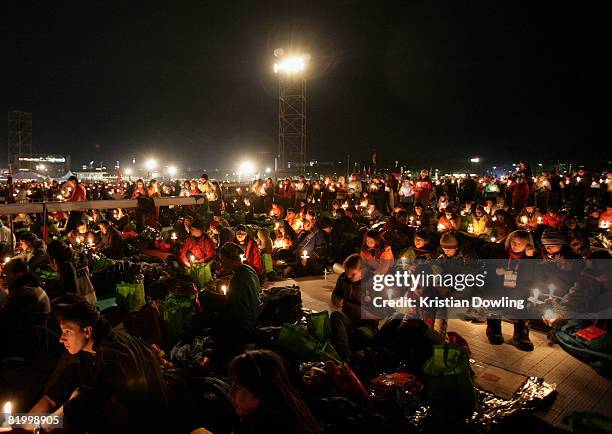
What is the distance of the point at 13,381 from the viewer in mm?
3355

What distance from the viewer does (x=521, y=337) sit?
4.82m

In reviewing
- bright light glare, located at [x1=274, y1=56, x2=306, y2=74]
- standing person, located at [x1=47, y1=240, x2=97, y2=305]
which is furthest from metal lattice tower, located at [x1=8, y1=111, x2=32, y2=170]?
standing person, located at [x1=47, y1=240, x2=97, y2=305]

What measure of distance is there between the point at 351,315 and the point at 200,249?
4019 millimetres

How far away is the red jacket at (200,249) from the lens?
7.59 m

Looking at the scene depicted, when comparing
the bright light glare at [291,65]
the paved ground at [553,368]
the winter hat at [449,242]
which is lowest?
the paved ground at [553,368]

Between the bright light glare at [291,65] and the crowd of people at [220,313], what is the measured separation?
11327mm

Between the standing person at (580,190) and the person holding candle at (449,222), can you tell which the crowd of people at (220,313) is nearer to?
the person holding candle at (449,222)

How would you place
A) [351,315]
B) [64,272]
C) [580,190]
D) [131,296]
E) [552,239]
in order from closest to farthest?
[351,315] < [64,272] < [552,239] < [131,296] < [580,190]

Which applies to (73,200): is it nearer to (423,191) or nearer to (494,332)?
(494,332)

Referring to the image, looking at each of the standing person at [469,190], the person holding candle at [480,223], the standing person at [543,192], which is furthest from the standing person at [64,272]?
the standing person at [469,190]

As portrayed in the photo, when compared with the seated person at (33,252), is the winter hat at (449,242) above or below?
above

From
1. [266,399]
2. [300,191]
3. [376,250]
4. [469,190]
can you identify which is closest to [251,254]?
[376,250]

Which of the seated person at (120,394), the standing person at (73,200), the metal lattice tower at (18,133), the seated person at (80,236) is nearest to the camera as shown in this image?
the seated person at (120,394)

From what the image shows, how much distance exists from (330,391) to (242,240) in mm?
4416
